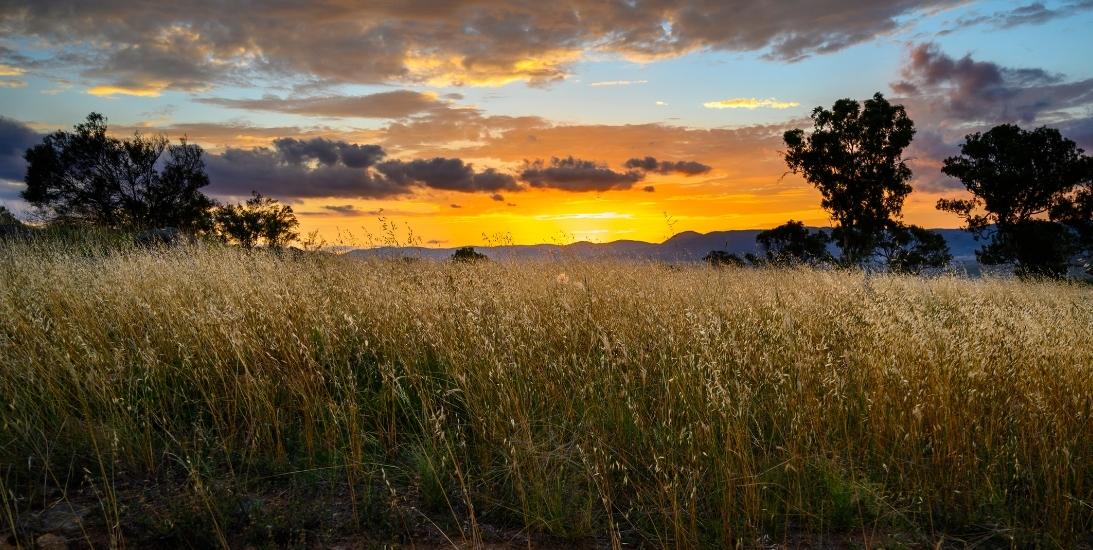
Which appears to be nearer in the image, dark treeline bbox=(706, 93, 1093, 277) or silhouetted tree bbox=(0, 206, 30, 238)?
silhouetted tree bbox=(0, 206, 30, 238)

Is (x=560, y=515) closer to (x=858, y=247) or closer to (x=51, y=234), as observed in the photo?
(x=51, y=234)

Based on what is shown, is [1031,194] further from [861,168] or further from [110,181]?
[110,181]

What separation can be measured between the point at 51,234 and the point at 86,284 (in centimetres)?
1071

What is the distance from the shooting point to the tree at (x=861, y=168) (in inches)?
963

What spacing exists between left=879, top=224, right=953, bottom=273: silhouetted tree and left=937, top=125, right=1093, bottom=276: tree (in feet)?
4.92

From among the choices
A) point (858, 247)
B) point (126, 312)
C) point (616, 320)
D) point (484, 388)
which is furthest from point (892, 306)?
point (858, 247)

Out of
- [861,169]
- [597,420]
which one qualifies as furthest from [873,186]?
[597,420]

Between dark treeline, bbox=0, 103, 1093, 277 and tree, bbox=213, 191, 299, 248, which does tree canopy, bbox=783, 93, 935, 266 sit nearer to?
dark treeline, bbox=0, 103, 1093, 277

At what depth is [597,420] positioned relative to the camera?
4125 mm

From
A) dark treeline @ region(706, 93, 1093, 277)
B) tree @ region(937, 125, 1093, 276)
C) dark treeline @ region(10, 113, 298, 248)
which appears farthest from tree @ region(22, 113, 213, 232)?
tree @ region(937, 125, 1093, 276)

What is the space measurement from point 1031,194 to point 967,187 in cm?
221

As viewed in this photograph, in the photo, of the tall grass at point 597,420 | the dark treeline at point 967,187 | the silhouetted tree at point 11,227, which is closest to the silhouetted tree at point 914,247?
the dark treeline at point 967,187

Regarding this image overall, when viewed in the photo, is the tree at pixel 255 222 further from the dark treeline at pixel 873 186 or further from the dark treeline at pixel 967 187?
the dark treeline at pixel 967 187

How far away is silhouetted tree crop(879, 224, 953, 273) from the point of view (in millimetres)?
25016
